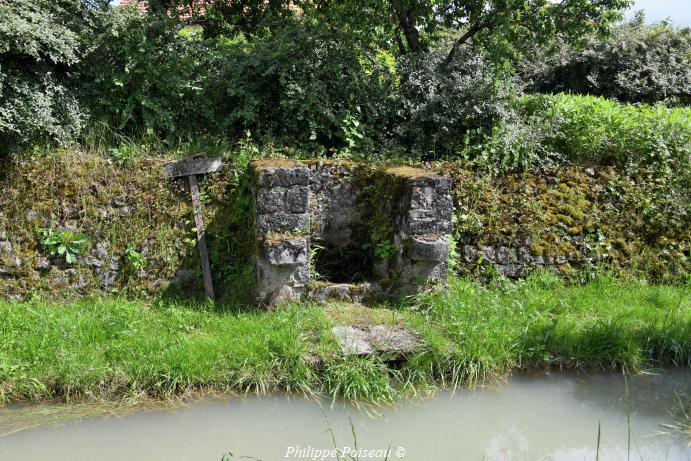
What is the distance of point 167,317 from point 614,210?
5453 millimetres

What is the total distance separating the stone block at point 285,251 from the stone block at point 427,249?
1.07 meters

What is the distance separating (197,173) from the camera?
650 cm

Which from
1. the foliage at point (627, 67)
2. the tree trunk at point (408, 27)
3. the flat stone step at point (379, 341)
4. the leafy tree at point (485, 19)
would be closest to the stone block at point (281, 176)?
the flat stone step at point (379, 341)

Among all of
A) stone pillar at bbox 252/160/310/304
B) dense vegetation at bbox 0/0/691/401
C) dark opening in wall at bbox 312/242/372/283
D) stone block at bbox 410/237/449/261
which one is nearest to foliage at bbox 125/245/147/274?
dense vegetation at bbox 0/0/691/401

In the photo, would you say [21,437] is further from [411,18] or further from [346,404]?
[411,18]

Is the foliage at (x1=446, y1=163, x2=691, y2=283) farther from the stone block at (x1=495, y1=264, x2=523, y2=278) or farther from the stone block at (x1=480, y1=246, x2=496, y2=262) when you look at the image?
the stone block at (x1=495, y1=264, x2=523, y2=278)

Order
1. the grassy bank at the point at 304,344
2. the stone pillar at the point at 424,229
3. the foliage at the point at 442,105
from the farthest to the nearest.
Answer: the foliage at the point at 442,105 < the stone pillar at the point at 424,229 < the grassy bank at the point at 304,344

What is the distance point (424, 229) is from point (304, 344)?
Result: 5.71 ft

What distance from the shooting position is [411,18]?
8484 mm

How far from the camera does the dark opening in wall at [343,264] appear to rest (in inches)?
262

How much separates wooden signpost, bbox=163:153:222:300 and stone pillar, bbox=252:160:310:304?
840 mm

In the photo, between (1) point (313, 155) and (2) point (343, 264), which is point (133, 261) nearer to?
(2) point (343, 264)

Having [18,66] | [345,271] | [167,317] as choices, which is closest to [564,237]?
[345,271]

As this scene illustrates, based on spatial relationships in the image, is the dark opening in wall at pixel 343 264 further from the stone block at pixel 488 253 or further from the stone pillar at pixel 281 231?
the stone block at pixel 488 253
